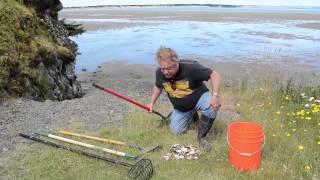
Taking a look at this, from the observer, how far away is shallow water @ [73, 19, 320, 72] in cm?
1674

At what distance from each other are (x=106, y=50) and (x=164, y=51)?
13.5 meters

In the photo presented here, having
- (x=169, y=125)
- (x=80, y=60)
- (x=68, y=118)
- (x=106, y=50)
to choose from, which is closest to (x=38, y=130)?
(x=68, y=118)

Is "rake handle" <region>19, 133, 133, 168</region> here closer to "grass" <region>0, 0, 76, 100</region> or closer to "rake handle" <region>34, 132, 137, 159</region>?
"rake handle" <region>34, 132, 137, 159</region>

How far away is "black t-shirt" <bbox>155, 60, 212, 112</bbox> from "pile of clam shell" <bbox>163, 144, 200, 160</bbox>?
735 mm

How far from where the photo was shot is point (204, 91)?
6848 millimetres

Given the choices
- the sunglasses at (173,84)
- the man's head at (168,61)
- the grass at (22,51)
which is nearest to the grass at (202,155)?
the sunglasses at (173,84)

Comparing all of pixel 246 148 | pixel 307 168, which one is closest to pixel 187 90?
pixel 246 148

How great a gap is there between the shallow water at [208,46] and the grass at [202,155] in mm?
8304

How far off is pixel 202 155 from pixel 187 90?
100 centimetres

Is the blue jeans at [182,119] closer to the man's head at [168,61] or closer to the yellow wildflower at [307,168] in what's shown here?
the man's head at [168,61]

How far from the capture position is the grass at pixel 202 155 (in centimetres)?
566

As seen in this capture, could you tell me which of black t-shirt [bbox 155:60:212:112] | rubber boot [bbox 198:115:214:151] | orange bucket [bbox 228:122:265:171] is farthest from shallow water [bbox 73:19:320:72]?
orange bucket [bbox 228:122:265:171]

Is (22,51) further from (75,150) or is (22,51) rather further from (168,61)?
(168,61)

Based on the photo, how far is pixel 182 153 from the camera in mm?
6223
